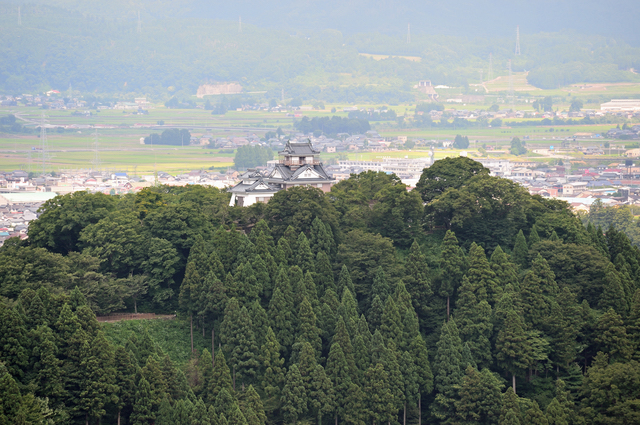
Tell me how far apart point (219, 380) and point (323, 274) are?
8721mm

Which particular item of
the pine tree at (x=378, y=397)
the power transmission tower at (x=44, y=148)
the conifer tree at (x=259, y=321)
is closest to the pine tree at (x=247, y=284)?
the conifer tree at (x=259, y=321)

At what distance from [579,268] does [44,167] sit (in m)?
116

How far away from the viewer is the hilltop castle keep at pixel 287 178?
49969mm

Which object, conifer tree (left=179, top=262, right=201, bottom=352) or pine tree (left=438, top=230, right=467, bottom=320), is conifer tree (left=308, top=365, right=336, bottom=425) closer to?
conifer tree (left=179, top=262, right=201, bottom=352)

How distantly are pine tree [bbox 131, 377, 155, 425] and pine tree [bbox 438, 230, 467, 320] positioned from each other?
52.5 feet

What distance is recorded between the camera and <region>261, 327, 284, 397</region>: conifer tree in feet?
114

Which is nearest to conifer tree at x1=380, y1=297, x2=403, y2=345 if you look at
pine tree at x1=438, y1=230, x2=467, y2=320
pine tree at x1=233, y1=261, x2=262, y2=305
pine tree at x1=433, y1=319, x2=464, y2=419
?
pine tree at x1=433, y1=319, x2=464, y2=419

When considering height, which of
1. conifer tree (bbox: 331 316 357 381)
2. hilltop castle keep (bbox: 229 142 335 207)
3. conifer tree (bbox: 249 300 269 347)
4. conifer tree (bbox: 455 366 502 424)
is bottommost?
conifer tree (bbox: 455 366 502 424)

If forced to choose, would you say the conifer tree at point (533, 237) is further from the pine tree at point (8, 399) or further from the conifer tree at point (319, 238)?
the pine tree at point (8, 399)

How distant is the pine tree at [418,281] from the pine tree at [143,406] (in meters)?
14.7

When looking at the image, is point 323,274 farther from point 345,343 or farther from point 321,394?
point 321,394

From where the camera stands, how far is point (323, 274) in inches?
1590

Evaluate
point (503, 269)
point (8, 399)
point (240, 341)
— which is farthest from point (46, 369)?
point (503, 269)

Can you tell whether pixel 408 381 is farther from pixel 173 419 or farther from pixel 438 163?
pixel 438 163
